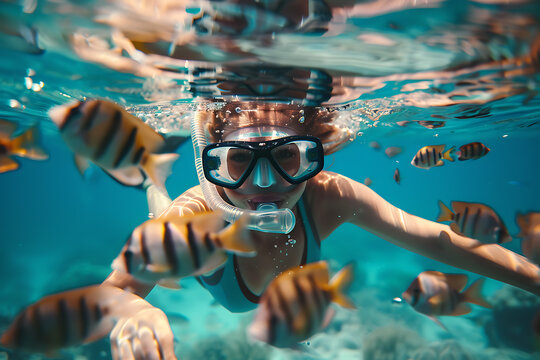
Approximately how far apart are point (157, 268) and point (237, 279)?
2391 mm

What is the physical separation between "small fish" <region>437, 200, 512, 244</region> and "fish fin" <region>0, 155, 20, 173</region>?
4431 millimetres

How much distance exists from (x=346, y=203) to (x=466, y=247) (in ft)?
5.15

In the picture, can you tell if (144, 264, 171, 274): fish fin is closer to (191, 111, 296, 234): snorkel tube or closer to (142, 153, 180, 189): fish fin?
(142, 153, 180, 189): fish fin

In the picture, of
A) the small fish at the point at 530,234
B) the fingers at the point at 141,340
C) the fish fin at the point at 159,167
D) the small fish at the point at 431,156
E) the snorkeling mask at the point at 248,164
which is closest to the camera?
the fish fin at the point at 159,167

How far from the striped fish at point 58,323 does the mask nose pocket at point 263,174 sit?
7.14 feet

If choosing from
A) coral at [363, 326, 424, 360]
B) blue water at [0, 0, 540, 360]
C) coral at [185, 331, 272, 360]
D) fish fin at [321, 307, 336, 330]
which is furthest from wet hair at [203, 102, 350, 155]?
coral at [185, 331, 272, 360]

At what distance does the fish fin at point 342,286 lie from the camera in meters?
1.85

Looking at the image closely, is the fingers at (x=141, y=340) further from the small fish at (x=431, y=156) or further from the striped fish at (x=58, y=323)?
the small fish at (x=431, y=156)

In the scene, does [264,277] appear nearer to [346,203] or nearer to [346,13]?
[346,203]

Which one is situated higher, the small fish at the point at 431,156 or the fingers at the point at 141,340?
the small fish at the point at 431,156

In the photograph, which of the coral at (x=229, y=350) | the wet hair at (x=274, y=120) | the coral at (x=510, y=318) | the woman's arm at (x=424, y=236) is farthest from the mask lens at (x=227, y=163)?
the coral at (x=510, y=318)

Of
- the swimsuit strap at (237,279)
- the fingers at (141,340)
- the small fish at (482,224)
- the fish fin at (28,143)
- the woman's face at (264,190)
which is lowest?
the swimsuit strap at (237,279)

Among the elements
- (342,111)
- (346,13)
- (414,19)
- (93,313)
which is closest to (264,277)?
(93,313)

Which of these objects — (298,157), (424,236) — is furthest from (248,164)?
(424,236)
